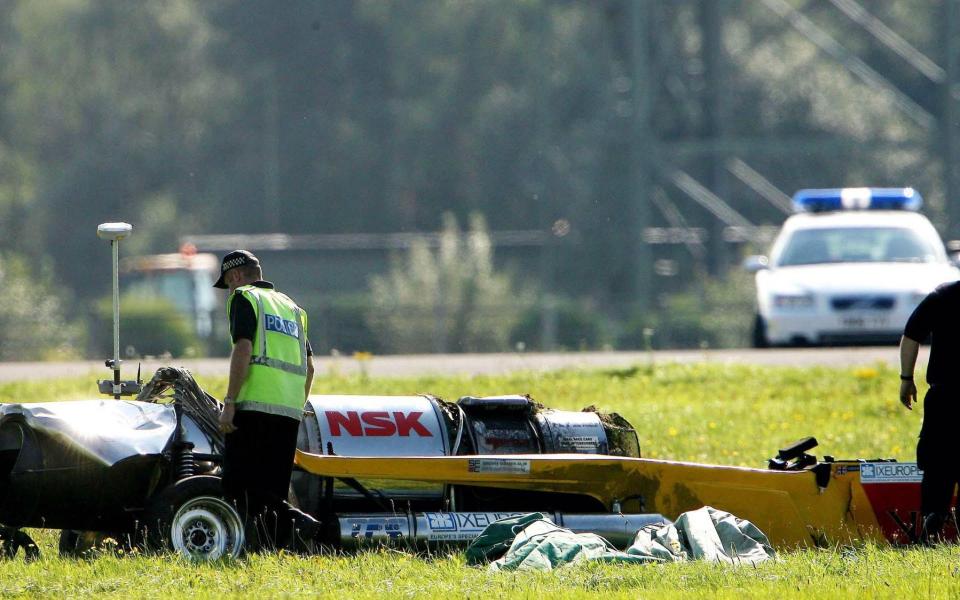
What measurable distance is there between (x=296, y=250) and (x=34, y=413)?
4449cm

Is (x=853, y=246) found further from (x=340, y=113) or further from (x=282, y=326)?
(x=340, y=113)

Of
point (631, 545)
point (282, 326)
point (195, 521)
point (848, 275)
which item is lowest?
point (631, 545)

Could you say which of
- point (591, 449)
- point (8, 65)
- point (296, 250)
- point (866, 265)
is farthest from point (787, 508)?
point (8, 65)

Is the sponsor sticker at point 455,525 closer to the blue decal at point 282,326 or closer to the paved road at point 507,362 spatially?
the blue decal at point 282,326

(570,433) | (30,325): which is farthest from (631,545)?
(30,325)

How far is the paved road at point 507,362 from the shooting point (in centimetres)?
1619

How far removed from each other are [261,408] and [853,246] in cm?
1280

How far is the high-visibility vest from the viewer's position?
7.86 meters

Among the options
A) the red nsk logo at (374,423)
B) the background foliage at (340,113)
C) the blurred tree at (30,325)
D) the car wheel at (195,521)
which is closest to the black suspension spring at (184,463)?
the car wheel at (195,521)

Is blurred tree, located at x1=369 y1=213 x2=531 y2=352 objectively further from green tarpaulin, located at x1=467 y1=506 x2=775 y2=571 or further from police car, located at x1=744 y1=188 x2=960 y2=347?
green tarpaulin, located at x1=467 y1=506 x2=775 y2=571

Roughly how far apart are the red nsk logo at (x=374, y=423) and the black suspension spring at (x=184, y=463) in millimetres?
846

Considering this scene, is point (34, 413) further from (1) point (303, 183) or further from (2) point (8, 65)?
(2) point (8, 65)

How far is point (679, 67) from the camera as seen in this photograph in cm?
4722

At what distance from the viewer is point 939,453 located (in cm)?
847
